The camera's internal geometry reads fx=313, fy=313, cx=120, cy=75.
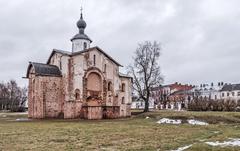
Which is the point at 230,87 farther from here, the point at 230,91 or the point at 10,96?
the point at 10,96

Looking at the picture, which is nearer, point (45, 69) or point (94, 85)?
point (45, 69)

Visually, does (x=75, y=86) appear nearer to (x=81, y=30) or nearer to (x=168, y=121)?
(x=81, y=30)

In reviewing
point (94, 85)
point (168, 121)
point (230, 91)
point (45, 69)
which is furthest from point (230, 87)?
point (168, 121)

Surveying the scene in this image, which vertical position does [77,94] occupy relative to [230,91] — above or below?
below

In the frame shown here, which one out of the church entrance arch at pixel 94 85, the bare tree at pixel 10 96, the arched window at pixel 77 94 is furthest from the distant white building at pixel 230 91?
the arched window at pixel 77 94

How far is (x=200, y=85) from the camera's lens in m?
137

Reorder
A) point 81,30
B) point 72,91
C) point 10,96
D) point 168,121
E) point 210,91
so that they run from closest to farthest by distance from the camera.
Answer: point 168,121, point 72,91, point 81,30, point 10,96, point 210,91

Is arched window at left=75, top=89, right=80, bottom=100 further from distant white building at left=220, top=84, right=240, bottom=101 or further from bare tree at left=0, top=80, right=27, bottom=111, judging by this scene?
distant white building at left=220, top=84, right=240, bottom=101

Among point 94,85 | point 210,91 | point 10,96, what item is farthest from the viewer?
point 210,91

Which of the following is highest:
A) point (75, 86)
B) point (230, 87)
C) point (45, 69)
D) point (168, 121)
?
point (45, 69)

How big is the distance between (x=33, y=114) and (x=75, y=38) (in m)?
16.7

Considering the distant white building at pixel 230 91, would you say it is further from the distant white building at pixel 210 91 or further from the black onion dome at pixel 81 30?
the black onion dome at pixel 81 30

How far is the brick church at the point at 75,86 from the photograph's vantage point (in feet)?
150

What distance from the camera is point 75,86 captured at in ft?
153
